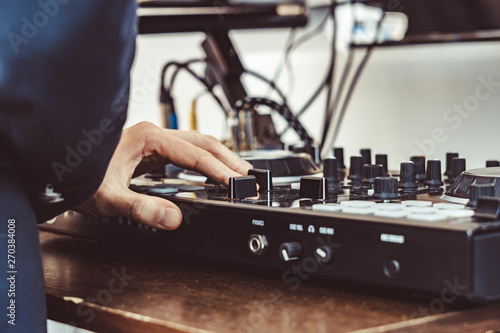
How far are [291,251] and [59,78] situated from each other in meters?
0.26

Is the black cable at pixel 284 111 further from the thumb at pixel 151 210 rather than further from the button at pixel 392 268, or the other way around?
the button at pixel 392 268

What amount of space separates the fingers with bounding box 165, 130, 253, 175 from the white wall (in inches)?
18.0

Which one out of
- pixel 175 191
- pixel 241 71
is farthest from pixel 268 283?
pixel 241 71

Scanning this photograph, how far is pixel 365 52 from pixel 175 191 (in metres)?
0.82

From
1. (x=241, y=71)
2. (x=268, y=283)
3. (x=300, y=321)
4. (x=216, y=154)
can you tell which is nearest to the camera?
(x=300, y=321)

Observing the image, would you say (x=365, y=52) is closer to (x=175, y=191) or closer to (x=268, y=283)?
(x=175, y=191)

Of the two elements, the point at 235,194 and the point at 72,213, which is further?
the point at 72,213

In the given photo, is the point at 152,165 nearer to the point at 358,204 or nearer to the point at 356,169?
the point at 356,169

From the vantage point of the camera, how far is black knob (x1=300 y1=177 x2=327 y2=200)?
701mm

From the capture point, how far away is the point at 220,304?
1.88ft

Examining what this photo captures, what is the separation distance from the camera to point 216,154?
0.91 metres

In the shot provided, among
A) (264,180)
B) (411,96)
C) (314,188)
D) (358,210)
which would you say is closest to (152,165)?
(264,180)

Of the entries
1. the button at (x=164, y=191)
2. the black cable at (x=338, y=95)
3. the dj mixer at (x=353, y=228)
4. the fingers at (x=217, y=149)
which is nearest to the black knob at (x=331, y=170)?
the dj mixer at (x=353, y=228)

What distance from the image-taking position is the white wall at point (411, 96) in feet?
4.09
